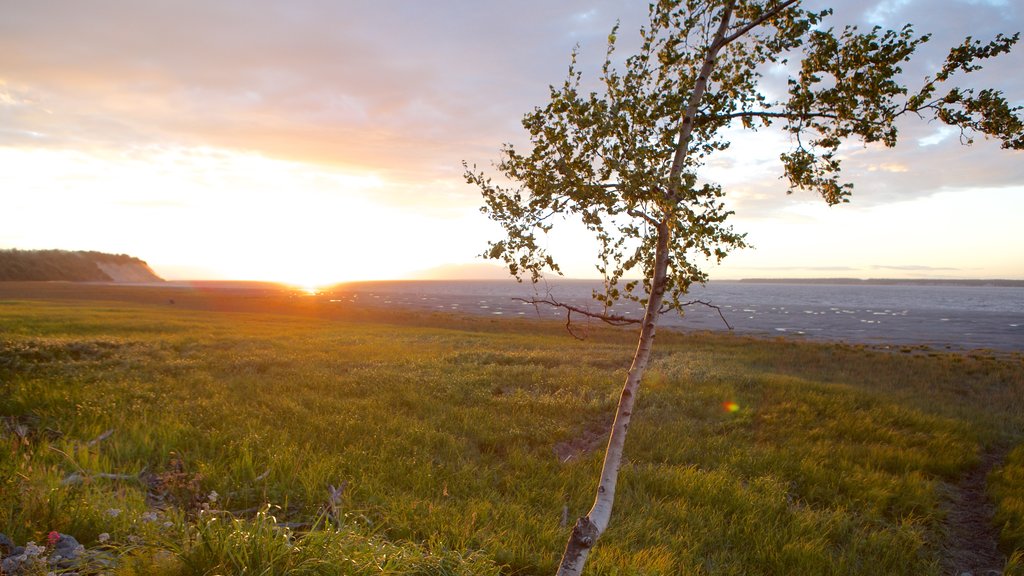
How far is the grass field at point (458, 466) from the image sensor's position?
5816 millimetres

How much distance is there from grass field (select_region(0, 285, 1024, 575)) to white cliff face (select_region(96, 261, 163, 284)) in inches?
6132

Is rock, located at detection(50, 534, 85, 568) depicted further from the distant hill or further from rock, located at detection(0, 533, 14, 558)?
the distant hill

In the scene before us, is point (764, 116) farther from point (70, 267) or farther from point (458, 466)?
point (70, 267)

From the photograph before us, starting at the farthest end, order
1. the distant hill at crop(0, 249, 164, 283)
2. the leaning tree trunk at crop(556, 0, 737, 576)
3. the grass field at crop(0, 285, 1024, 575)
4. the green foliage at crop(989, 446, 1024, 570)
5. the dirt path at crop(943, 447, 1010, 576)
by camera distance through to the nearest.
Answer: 1. the distant hill at crop(0, 249, 164, 283)
2. the green foliage at crop(989, 446, 1024, 570)
3. the dirt path at crop(943, 447, 1010, 576)
4. the grass field at crop(0, 285, 1024, 575)
5. the leaning tree trunk at crop(556, 0, 737, 576)

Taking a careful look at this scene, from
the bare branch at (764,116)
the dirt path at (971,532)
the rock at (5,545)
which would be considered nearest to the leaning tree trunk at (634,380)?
the bare branch at (764,116)

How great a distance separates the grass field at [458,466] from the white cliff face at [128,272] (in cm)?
15576

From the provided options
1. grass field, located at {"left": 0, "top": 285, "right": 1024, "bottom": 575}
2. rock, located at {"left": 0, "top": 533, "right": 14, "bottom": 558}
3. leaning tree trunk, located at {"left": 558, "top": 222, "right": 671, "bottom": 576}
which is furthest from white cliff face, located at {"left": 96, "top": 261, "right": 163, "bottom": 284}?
leaning tree trunk, located at {"left": 558, "top": 222, "right": 671, "bottom": 576}

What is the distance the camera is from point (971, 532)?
952 cm

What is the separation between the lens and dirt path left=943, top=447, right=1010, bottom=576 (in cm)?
831

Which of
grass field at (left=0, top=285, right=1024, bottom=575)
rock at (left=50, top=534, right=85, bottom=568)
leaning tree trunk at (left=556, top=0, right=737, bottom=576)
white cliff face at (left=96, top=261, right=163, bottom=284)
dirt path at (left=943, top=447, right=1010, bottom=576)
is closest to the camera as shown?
rock at (left=50, top=534, right=85, bottom=568)

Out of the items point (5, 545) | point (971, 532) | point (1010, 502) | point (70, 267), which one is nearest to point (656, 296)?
point (5, 545)

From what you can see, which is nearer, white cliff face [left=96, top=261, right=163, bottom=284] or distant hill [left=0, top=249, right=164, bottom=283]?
distant hill [left=0, top=249, right=164, bottom=283]

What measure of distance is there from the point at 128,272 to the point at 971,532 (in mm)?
192979

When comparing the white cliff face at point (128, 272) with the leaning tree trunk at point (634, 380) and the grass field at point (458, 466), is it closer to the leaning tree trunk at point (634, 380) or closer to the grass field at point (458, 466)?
the grass field at point (458, 466)
